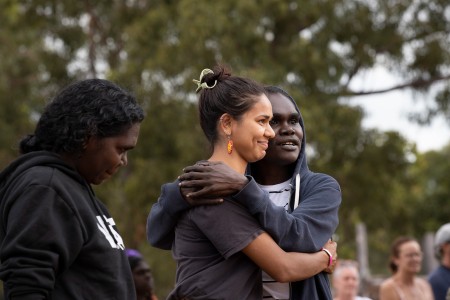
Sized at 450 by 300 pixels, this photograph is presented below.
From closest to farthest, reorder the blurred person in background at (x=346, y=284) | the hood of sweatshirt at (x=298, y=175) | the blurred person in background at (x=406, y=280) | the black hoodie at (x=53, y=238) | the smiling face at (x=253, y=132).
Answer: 1. the black hoodie at (x=53, y=238)
2. the smiling face at (x=253, y=132)
3. the hood of sweatshirt at (x=298, y=175)
4. the blurred person in background at (x=346, y=284)
5. the blurred person in background at (x=406, y=280)

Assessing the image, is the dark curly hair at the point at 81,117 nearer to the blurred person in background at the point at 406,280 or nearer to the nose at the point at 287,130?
the nose at the point at 287,130

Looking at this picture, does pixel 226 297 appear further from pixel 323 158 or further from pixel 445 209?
pixel 445 209

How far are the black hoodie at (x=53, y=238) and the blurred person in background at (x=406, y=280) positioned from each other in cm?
593

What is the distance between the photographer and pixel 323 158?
58.7 ft

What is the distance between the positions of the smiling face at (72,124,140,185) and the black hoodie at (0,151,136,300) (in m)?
0.06

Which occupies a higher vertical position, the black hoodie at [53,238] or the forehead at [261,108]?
the forehead at [261,108]

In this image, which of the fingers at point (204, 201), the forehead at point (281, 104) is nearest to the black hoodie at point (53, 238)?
the fingers at point (204, 201)

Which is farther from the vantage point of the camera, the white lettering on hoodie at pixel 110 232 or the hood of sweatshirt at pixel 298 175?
the hood of sweatshirt at pixel 298 175

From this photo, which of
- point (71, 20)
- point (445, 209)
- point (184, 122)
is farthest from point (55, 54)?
point (445, 209)

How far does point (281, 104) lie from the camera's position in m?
4.80

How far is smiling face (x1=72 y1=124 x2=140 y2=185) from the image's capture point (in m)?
4.21

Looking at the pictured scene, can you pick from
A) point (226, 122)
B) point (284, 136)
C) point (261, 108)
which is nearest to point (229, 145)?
point (226, 122)

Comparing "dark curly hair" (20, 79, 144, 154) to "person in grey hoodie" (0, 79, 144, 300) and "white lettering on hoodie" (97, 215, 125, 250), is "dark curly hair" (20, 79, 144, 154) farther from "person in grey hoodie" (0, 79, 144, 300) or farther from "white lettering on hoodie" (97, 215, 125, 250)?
"white lettering on hoodie" (97, 215, 125, 250)

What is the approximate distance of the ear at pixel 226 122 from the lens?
439cm
